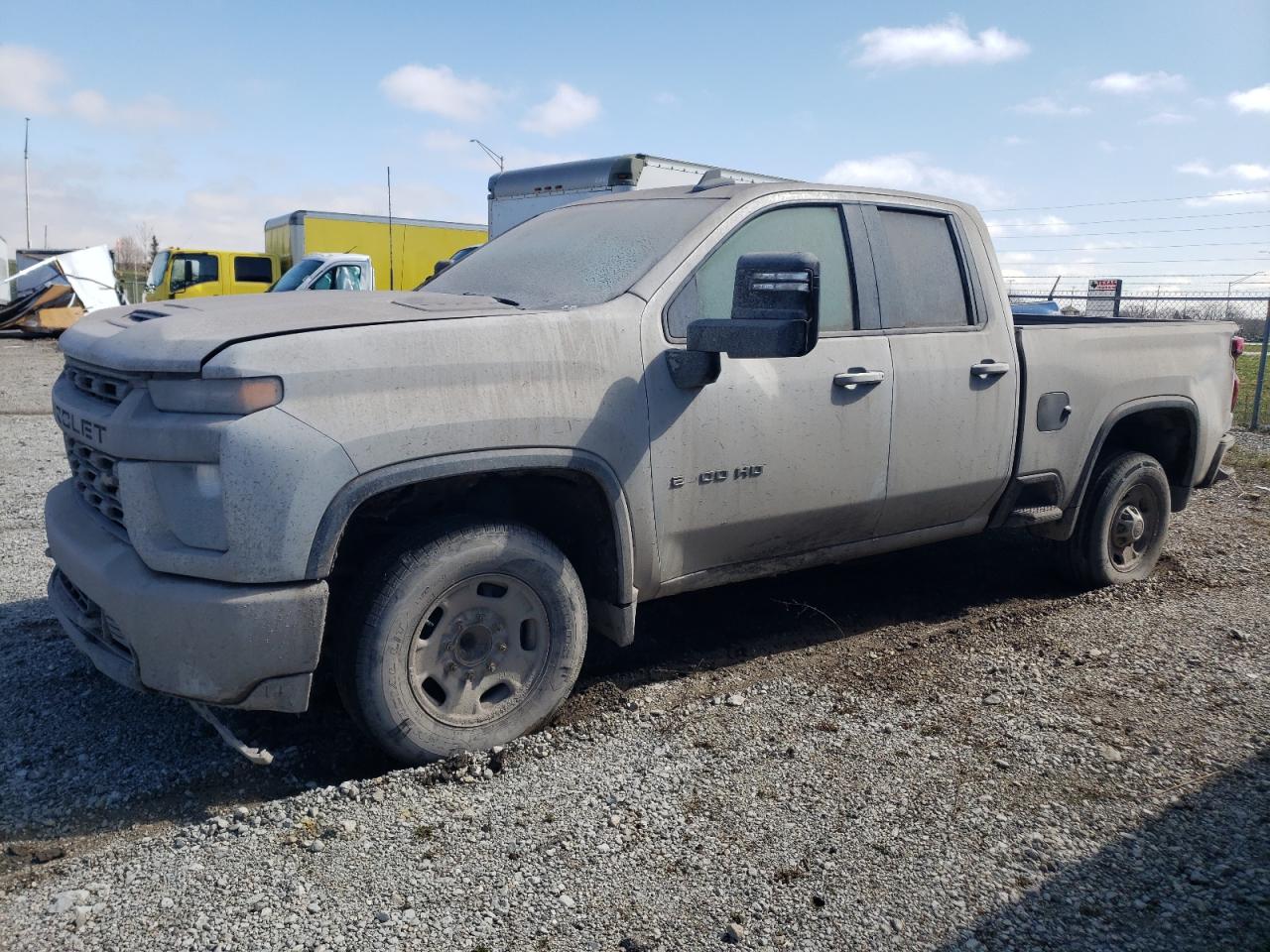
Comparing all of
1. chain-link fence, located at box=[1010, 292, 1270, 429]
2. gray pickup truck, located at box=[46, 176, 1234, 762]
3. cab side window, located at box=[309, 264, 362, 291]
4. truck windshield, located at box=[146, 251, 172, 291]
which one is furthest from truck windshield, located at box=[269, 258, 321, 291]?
gray pickup truck, located at box=[46, 176, 1234, 762]

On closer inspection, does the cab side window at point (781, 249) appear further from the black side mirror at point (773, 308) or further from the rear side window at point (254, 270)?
the rear side window at point (254, 270)

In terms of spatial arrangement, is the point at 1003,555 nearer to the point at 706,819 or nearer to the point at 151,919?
the point at 706,819

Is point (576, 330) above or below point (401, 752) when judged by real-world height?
above

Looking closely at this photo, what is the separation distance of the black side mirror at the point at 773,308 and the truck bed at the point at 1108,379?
6.29 ft

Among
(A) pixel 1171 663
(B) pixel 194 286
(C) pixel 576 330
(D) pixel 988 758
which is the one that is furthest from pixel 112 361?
(B) pixel 194 286

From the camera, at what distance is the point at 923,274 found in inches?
179

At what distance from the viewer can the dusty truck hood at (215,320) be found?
2.97m

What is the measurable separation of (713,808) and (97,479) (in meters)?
2.20

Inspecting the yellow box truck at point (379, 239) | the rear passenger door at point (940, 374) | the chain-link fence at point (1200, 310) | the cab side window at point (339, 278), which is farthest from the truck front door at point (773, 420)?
the yellow box truck at point (379, 239)

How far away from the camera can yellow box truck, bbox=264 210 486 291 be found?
76.2 ft

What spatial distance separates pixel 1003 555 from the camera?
6352 mm

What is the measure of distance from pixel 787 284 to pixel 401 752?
1924 mm

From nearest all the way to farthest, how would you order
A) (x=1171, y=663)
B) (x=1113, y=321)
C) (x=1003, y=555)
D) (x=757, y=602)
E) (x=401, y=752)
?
(x=401, y=752)
(x=1171, y=663)
(x=757, y=602)
(x=1113, y=321)
(x=1003, y=555)

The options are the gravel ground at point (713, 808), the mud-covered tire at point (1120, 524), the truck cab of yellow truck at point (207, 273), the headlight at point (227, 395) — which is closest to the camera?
the gravel ground at point (713, 808)
